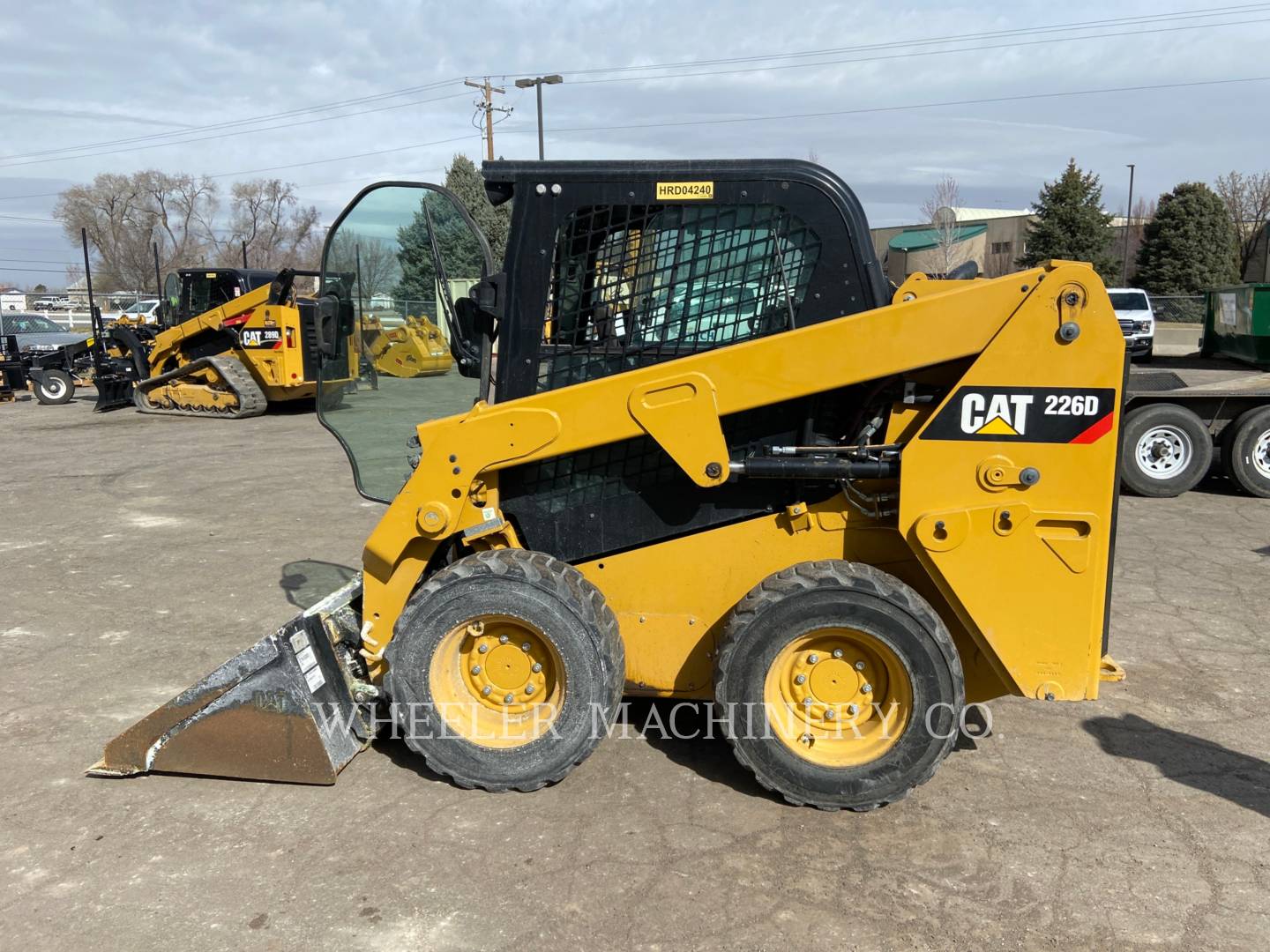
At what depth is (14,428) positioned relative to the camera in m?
15.0

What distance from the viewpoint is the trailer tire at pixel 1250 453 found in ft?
29.0

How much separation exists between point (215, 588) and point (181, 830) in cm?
327

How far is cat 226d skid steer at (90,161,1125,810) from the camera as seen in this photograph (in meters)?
3.36

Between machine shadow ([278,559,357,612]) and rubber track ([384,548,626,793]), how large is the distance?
2.68m

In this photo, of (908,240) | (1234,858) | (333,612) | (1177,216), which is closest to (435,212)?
(333,612)

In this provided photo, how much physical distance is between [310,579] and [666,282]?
13.2 feet

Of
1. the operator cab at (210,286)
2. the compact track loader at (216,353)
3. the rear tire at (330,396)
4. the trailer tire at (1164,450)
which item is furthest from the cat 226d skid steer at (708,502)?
the operator cab at (210,286)

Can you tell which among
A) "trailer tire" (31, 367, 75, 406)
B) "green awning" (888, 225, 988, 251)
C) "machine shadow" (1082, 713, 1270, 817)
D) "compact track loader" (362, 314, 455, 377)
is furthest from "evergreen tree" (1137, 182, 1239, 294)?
"compact track loader" (362, 314, 455, 377)

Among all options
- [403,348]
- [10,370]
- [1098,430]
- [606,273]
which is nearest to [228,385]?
[10,370]

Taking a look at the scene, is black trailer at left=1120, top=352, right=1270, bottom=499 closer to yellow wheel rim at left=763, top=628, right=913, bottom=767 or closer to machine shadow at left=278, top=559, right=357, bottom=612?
yellow wheel rim at left=763, top=628, right=913, bottom=767

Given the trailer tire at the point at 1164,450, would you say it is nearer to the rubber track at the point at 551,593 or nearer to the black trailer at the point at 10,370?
the rubber track at the point at 551,593

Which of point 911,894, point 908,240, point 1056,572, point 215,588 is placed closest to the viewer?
point 911,894

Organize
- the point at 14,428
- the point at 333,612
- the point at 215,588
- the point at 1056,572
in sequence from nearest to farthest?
the point at 1056,572
the point at 333,612
the point at 215,588
the point at 14,428

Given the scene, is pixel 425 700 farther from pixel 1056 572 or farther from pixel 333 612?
pixel 1056 572
